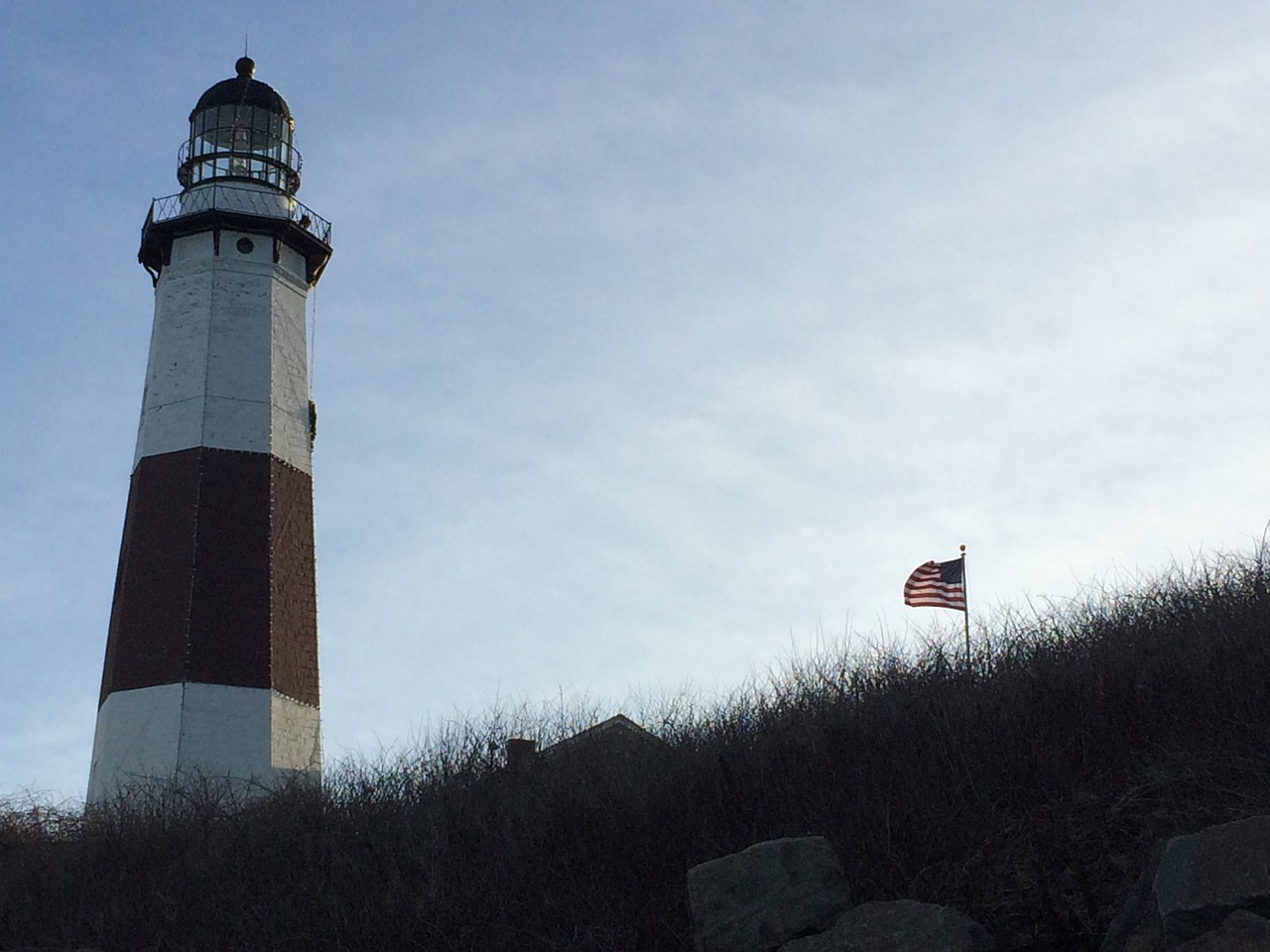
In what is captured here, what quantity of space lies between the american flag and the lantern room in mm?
14738

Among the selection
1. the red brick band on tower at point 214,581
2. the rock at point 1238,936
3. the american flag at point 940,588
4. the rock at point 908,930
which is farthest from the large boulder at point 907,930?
the red brick band on tower at point 214,581

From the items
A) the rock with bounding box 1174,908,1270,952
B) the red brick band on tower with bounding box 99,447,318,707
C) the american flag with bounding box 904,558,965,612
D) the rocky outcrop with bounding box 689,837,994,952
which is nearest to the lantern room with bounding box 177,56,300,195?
the red brick band on tower with bounding box 99,447,318,707

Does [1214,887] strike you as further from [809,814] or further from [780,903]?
[809,814]

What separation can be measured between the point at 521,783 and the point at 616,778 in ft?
5.69

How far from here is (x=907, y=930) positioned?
28.9ft

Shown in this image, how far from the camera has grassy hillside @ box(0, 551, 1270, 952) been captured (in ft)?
32.3

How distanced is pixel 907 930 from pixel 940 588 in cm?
1041

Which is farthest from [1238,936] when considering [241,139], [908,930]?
[241,139]

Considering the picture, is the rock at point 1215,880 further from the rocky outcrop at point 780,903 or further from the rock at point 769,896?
the rock at point 769,896

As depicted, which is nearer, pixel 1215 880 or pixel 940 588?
pixel 1215 880

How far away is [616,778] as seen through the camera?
44.0 ft

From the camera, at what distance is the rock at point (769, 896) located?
9.60 meters

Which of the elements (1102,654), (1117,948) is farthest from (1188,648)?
(1117,948)

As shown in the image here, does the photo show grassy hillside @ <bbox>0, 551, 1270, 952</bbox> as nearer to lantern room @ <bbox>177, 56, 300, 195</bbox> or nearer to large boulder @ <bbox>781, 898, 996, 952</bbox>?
large boulder @ <bbox>781, 898, 996, 952</bbox>
